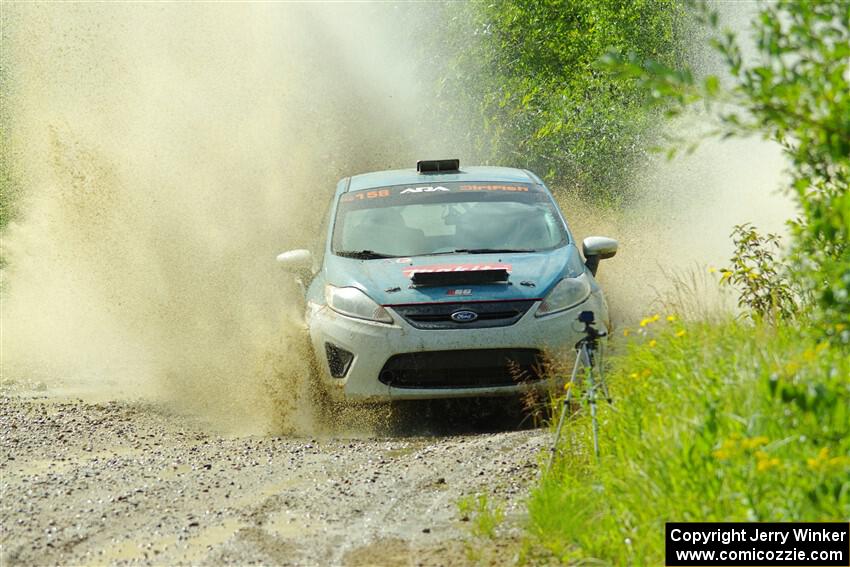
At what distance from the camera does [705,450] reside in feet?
16.0

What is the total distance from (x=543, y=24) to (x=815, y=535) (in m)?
16.2

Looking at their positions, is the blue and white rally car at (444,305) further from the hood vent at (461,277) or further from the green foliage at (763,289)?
the green foliage at (763,289)

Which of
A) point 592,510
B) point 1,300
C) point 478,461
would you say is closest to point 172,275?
point 1,300

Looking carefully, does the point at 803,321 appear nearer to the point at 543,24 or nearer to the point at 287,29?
the point at 543,24

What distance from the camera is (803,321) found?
723cm

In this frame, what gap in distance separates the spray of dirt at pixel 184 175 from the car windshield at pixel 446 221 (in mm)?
799

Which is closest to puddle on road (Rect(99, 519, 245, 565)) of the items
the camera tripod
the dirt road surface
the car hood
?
the dirt road surface

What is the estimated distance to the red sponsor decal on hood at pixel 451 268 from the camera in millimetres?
8758

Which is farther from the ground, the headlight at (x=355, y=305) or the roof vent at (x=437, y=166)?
the roof vent at (x=437, y=166)

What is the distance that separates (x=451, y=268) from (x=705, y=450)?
411cm

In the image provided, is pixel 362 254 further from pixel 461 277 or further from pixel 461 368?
pixel 461 368

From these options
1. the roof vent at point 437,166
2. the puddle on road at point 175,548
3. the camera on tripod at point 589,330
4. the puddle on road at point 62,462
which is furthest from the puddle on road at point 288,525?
the roof vent at point 437,166

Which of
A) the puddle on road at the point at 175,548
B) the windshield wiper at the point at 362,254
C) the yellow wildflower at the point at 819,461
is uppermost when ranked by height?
the yellow wildflower at the point at 819,461

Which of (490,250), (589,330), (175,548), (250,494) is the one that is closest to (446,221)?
(490,250)
